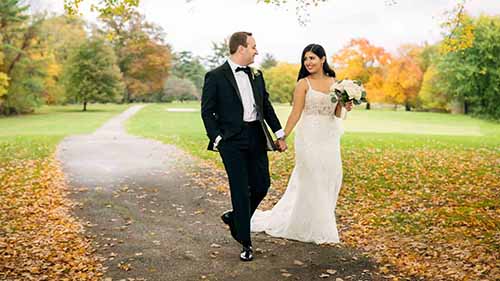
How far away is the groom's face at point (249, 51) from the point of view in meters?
5.68

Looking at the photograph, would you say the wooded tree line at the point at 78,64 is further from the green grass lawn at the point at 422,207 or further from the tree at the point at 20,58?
the green grass lawn at the point at 422,207

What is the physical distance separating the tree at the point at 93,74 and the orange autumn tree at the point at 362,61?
26.2 metres

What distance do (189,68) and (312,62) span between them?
254 ft

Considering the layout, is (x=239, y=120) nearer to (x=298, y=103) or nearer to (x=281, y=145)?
(x=281, y=145)

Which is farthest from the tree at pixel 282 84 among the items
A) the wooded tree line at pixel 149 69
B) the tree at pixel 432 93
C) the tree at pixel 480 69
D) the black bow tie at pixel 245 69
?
the black bow tie at pixel 245 69

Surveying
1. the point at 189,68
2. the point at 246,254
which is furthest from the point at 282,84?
the point at 246,254

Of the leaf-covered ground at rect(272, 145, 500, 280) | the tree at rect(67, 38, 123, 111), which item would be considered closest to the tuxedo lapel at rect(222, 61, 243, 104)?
the leaf-covered ground at rect(272, 145, 500, 280)

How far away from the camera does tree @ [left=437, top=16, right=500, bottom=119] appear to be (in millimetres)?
50500

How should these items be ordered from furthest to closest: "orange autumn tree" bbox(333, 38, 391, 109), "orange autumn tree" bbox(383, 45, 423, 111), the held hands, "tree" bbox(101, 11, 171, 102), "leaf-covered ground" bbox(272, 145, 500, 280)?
"tree" bbox(101, 11, 171, 102) < "orange autumn tree" bbox(333, 38, 391, 109) < "orange autumn tree" bbox(383, 45, 423, 111) < the held hands < "leaf-covered ground" bbox(272, 145, 500, 280)

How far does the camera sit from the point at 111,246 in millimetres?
6469

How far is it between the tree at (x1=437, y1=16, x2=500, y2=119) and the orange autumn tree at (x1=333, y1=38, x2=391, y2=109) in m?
10.0

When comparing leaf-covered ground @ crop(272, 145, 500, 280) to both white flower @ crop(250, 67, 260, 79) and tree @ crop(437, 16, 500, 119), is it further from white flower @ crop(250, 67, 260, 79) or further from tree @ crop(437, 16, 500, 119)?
tree @ crop(437, 16, 500, 119)

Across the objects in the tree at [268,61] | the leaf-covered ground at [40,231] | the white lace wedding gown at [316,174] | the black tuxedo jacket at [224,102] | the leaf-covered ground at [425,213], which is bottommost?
the leaf-covered ground at [40,231]

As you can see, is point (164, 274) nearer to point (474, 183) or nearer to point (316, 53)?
point (316, 53)
